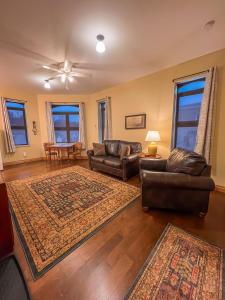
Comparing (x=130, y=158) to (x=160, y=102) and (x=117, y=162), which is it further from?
(x=160, y=102)

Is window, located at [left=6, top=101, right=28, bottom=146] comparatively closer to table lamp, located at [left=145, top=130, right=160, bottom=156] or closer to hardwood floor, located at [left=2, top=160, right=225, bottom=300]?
hardwood floor, located at [left=2, top=160, right=225, bottom=300]

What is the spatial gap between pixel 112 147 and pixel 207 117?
8.13 ft

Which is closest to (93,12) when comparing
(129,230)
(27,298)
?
(27,298)

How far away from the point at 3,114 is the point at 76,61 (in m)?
3.43

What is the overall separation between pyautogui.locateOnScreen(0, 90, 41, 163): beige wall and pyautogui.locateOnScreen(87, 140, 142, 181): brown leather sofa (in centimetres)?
291

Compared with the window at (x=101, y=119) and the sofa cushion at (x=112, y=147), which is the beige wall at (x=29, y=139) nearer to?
the window at (x=101, y=119)

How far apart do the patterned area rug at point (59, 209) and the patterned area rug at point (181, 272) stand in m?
0.76

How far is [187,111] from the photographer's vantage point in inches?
128

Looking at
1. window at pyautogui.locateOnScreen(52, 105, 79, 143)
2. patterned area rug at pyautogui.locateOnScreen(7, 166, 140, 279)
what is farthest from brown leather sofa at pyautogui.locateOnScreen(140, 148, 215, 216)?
window at pyautogui.locateOnScreen(52, 105, 79, 143)

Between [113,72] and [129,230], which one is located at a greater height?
[113,72]

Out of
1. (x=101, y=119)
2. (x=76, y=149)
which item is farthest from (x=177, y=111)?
(x=76, y=149)

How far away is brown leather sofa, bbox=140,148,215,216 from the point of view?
1.82 m

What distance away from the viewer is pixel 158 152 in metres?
3.73

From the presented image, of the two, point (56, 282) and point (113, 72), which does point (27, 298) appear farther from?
point (113, 72)
